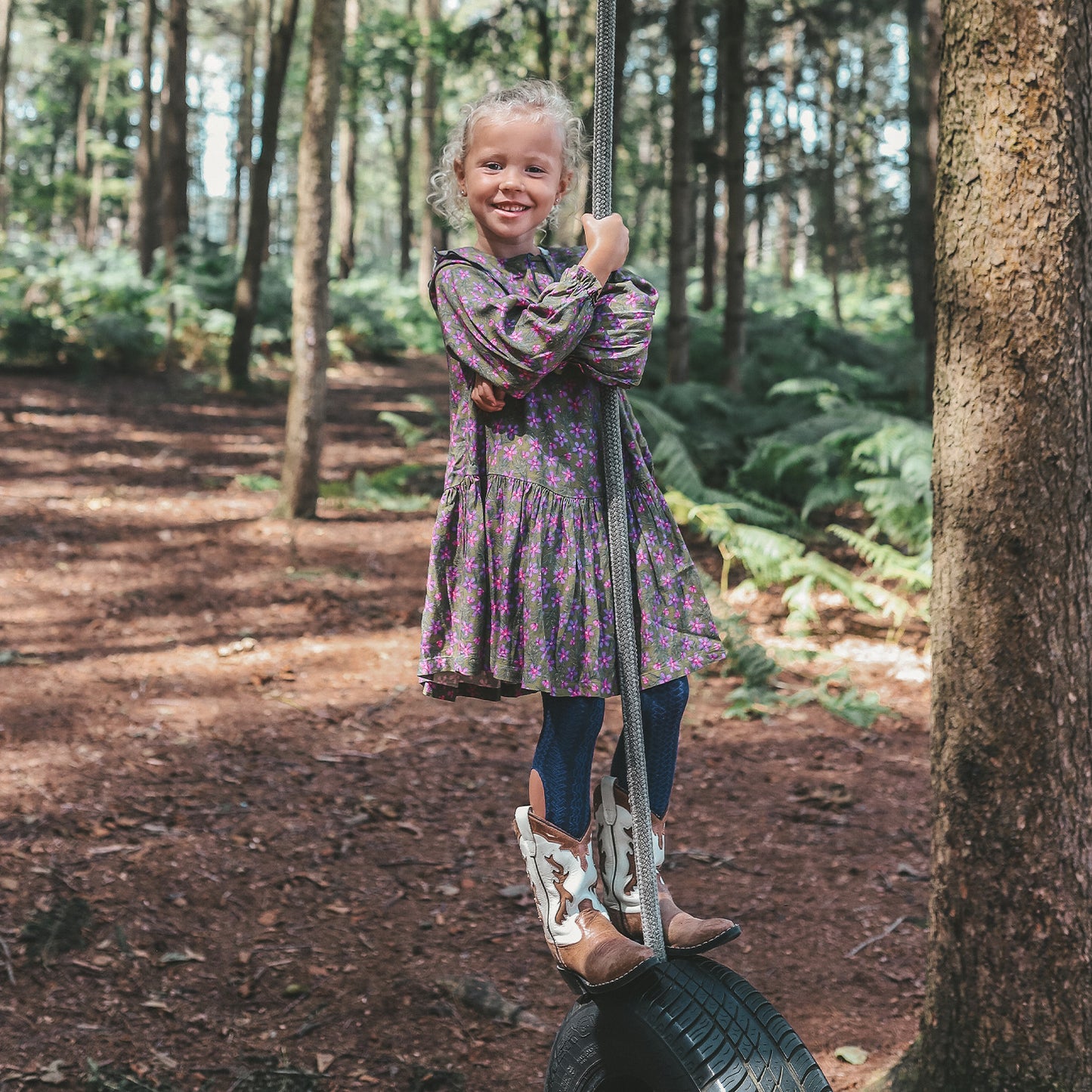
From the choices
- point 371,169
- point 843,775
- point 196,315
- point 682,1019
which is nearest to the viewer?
point 682,1019

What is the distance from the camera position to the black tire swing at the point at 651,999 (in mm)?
2131

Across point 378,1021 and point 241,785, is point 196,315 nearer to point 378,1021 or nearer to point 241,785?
point 241,785

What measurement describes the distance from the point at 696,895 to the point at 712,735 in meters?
1.64

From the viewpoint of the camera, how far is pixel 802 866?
183 inches

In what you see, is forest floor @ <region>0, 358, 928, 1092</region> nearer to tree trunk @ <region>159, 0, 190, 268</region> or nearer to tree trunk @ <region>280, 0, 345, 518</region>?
tree trunk @ <region>280, 0, 345, 518</region>

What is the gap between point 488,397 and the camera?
2191 millimetres

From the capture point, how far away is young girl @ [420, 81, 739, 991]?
2.14 meters

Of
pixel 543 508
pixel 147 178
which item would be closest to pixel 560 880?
pixel 543 508

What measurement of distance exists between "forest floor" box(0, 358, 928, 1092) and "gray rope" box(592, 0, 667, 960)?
5.32ft

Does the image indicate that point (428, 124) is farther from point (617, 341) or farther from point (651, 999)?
point (651, 999)

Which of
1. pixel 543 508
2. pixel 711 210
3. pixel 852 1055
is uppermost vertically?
pixel 711 210

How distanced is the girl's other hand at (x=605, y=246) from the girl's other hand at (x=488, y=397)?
0.99ft

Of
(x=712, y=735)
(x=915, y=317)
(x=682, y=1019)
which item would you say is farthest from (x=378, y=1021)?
(x=915, y=317)

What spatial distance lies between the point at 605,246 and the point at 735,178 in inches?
387
